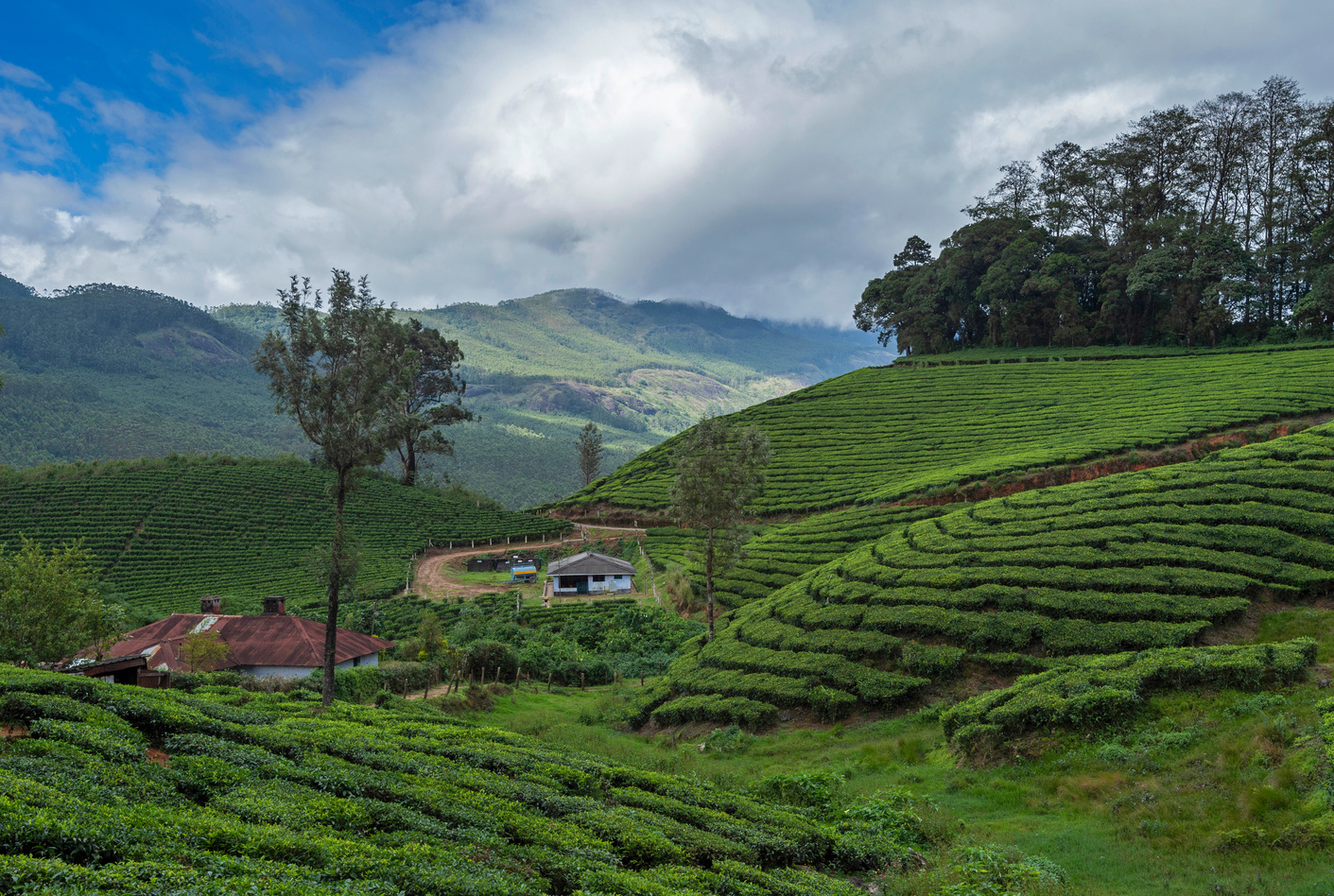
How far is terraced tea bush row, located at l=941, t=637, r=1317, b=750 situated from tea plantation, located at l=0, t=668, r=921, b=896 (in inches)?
186

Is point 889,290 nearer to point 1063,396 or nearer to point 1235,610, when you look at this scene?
point 1063,396

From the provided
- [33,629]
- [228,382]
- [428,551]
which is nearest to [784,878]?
[33,629]

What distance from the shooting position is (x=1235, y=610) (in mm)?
19125

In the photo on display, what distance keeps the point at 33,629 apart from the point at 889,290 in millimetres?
90841

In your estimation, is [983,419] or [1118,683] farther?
[983,419]

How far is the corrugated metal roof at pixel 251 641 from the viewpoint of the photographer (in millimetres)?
30672

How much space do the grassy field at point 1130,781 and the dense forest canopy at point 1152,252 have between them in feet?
201

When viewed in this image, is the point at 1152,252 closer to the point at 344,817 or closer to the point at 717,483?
the point at 717,483

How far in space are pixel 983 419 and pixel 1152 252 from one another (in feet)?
93.7

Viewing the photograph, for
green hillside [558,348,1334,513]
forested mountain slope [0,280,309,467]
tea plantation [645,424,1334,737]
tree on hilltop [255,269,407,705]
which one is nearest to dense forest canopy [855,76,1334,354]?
green hillside [558,348,1334,513]

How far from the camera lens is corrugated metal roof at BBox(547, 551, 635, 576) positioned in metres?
50.4

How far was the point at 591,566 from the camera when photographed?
5059 centimetres

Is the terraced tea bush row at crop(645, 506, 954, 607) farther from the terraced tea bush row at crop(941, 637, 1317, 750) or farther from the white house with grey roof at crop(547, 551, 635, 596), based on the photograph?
the terraced tea bush row at crop(941, 637, 1317, 750)

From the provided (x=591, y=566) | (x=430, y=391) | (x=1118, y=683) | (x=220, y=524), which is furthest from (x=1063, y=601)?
(x=430, y=391)
